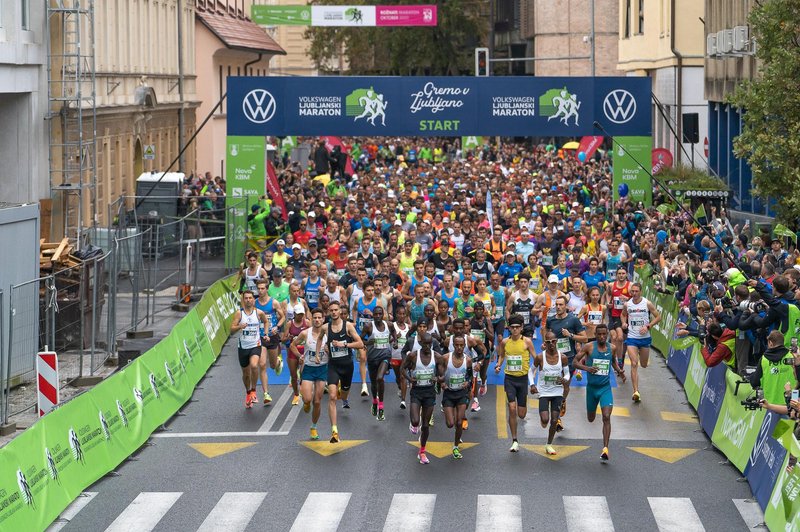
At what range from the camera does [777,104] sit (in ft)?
80.3

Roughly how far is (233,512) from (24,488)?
217 cm

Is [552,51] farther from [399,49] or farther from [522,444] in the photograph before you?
[522,444]

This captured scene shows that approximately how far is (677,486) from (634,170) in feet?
61.8

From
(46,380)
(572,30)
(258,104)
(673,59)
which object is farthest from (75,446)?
(572,30)

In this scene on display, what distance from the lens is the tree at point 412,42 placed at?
84438 millimetres

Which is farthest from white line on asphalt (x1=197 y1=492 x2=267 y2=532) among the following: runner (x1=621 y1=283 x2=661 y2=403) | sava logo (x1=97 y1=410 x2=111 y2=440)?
runner (x1=621 y1=283 x2=661 y2=403)

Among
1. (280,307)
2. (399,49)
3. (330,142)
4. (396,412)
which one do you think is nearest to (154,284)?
(280,307)

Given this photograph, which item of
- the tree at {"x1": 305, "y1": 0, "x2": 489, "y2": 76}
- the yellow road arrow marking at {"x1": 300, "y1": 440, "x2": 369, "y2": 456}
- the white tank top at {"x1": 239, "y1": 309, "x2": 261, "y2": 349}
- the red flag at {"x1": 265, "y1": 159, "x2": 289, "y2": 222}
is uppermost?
the tree at {"x1": 305, "y1": 0, "x2": 489, "y2": 76}

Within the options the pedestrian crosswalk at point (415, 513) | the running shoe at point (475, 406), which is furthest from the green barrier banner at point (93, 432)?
the running shoe at point (475, 406)

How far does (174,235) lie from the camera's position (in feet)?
105

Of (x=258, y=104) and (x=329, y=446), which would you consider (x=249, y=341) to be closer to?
(x=329, y=446)

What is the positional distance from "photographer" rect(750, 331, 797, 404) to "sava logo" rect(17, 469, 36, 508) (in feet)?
23.2

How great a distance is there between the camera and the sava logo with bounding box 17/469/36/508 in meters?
13.1

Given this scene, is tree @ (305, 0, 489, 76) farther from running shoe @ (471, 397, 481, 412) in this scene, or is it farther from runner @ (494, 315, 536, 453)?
runner @ (494, 315, 536, 453)
